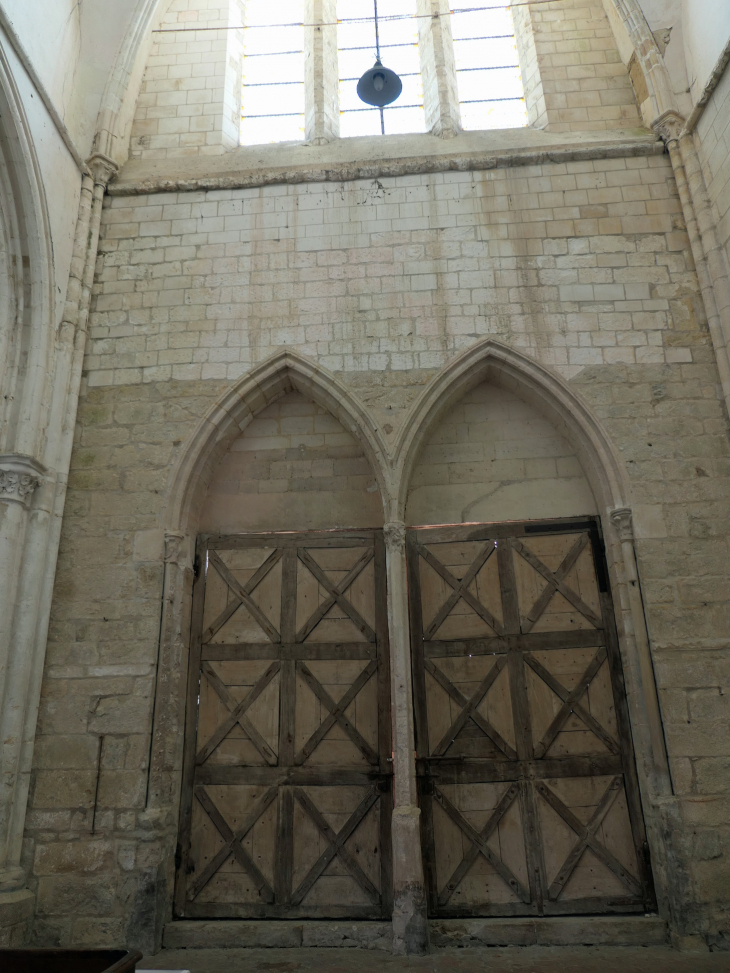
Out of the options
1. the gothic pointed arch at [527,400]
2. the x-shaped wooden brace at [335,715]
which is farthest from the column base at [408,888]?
the gothic pointed arch at [527,400]

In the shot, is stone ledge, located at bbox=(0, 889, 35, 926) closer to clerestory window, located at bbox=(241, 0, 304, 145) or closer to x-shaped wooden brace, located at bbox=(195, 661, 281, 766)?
x-shaped wooden brace, located at bbox=(195, 661, 281, 766)

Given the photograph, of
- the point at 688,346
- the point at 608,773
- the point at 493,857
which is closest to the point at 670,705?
the point at 608,773

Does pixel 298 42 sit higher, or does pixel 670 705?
pixel 298 42

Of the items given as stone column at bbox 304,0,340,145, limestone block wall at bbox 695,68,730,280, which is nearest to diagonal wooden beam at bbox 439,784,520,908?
limestone block wall at bbox 695,68,730,280

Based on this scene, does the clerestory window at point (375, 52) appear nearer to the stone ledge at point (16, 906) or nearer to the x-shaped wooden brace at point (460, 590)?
the x-shaped wooden brace at point (460, 590)

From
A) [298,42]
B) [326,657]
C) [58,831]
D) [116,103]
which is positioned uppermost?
[298,42]

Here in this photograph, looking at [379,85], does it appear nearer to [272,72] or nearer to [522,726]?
[272,72]

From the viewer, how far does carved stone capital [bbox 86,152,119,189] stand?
18.8 feet

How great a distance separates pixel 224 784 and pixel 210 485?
2162mm

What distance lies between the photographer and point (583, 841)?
14.5 feet

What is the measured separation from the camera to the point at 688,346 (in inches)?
200

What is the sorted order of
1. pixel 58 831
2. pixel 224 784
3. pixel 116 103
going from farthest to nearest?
pixel 116 103 < pixel 224 784 < pixel 58 831

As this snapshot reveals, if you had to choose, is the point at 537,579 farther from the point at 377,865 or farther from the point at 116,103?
the point at 116,103

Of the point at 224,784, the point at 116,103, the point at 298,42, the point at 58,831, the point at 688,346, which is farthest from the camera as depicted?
the point at 298,42
